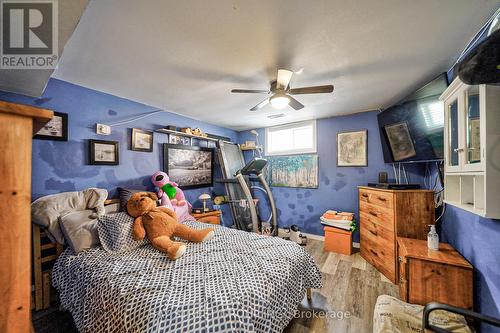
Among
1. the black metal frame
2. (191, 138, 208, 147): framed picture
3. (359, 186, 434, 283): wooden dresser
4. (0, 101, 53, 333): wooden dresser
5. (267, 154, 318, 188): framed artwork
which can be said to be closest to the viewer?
(0, 101, 53, 333): wooden dresser

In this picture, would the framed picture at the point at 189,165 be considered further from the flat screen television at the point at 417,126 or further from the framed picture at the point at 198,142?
the flat screen television at the point at 417,126

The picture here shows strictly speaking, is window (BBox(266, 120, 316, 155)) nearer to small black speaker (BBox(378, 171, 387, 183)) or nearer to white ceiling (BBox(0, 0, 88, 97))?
small black speaker (BBox(378, 171, 387, 183))

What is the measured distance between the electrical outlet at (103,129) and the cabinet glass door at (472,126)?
3511 mm

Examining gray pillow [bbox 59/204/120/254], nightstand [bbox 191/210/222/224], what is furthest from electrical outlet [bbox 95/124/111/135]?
nightstand [bbox 191/210/222/224]

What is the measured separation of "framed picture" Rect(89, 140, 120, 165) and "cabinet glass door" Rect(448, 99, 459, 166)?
3.56 meters

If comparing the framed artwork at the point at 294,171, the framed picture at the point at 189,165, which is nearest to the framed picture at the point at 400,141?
the framed artwork at the point at 294,171

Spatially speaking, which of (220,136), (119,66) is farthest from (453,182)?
(220,136)

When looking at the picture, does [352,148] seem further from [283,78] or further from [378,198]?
[283,78]

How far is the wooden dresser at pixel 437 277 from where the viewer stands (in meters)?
1.47

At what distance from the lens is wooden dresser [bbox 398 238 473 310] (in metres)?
1.47

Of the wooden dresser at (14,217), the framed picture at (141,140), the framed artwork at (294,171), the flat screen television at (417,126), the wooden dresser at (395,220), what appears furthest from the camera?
the framed artwork at (294,171)

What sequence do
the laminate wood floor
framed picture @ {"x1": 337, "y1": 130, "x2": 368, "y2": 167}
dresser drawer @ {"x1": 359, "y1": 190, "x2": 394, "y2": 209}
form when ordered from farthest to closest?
framed picture @ {"x1": 337, "y1": 130, "x2": 368, "y2": 167}, dresser drawer @ {"x1": 359, "y1": 190, "x2": 394, "y2": 209}, the laminate wood floor

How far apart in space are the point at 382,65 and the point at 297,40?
3.19 feet

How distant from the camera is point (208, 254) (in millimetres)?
1632
